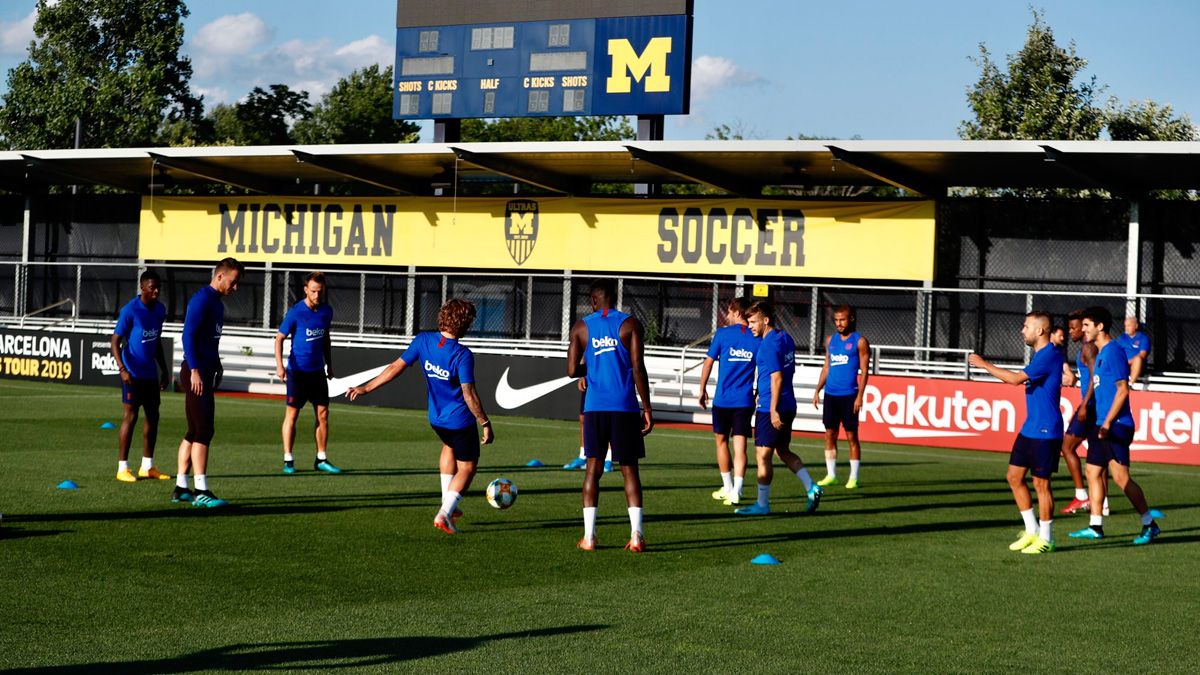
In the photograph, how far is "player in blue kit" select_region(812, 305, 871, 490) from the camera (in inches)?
609

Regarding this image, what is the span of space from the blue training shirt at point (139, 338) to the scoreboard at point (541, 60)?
1501 centimetres

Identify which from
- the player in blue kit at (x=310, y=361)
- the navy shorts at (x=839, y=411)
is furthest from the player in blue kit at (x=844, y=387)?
the player in blue kit at (x=310, y=361)

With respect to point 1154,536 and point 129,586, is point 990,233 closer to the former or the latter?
point 1154,536

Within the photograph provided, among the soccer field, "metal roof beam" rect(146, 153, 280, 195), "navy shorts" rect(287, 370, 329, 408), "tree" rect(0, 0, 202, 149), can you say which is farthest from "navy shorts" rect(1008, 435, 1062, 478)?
"tree" rect(0, 0, 202, 149)

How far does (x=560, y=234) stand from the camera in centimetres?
2975

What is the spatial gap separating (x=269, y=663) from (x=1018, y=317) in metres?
22.3

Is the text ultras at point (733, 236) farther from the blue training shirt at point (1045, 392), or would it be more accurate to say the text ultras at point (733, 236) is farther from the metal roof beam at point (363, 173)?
the blue training shirt at point (1045, 392)

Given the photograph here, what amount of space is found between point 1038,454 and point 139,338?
835 centimetres

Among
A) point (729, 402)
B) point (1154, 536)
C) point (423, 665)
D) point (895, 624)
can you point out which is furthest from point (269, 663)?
point (1154, 536)

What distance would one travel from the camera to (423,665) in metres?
6.48

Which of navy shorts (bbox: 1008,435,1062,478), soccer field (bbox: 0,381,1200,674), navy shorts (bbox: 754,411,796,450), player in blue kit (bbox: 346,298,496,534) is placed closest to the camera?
soccer field (bbox: 0,381,1200,674)

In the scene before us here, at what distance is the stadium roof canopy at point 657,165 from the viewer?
2423 centimetres

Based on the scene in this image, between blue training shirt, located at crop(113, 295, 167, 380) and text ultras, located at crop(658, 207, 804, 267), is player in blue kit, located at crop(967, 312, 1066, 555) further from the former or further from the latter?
text ultras, located at crop(658, 207, 804, 267)

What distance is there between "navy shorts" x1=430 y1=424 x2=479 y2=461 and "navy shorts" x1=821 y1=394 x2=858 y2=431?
6.03m
